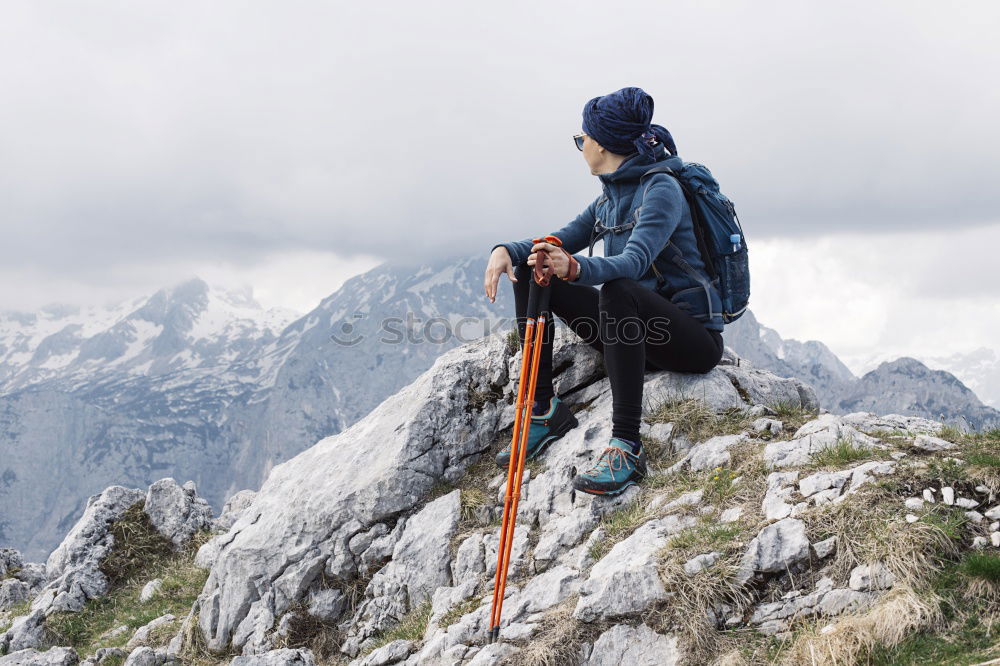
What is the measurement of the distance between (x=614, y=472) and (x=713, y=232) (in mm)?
2951

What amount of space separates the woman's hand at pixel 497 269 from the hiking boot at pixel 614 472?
2088mm

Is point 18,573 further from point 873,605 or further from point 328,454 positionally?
point 873,605

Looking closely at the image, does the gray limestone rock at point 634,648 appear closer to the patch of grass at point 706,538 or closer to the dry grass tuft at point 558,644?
the dry grass tuft at point 558,644

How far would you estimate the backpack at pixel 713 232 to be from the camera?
7824 mm

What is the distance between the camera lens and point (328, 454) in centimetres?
1051

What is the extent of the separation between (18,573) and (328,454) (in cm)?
1008

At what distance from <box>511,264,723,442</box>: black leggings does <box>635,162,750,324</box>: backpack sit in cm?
62

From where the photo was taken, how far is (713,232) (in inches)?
309

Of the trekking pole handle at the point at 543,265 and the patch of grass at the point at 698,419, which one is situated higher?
the trekking pole handle at the point at 543,265

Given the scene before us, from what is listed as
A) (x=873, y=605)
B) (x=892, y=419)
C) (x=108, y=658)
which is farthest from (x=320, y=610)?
(x=892, y=419)

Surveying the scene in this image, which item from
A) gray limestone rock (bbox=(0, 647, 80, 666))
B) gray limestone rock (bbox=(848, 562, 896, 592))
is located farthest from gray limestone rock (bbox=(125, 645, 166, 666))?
gray limestone rock (bbox=(848, 562, 896, 592))

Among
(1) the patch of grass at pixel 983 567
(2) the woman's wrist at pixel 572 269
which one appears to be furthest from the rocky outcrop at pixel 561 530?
(2) the woman's wrist at pixel 572 269

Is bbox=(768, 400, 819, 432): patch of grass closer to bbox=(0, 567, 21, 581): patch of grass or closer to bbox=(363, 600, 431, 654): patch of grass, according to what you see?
bbox=(363, 600, 431, 654): patch of grass

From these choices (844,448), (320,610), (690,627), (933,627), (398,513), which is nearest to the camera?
(933,627)
